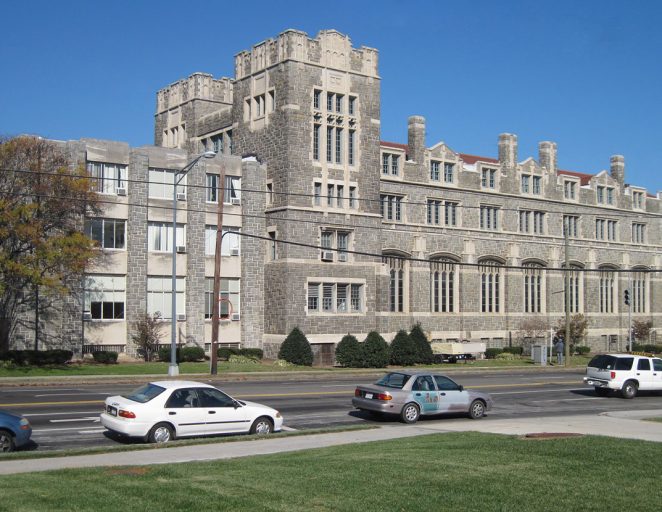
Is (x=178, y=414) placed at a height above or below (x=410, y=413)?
above

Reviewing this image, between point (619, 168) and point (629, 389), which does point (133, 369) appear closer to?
point (629, 389)

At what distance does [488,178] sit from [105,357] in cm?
3185

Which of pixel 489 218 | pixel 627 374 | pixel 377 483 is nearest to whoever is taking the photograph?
pixel 377 483

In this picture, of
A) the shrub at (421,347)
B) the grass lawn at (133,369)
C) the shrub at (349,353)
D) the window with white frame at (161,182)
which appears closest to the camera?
the grass lawn at (133,369)

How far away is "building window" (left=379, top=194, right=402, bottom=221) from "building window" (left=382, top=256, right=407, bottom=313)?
2.78 m

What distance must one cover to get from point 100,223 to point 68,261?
6508 millimetres

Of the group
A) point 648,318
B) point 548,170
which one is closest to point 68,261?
point 548,170

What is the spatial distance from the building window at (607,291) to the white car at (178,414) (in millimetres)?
55229

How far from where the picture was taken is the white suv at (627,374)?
3222cm

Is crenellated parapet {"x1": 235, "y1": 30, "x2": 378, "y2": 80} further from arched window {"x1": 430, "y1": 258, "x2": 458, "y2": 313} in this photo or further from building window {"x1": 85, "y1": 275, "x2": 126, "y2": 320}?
building window {"x1": 85, "y1": 275, "x2": 126, "y2": 320}

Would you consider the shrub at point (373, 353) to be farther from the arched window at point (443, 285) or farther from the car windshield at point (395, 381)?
the car windshield at point (395, 381)

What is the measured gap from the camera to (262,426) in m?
20.4

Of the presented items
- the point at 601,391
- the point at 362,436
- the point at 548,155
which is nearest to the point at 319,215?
the point at 601,391

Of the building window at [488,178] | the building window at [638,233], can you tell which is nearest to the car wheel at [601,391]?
the building window at [488,178]
